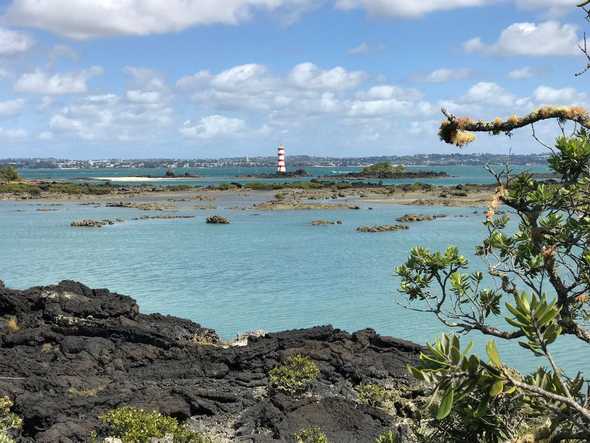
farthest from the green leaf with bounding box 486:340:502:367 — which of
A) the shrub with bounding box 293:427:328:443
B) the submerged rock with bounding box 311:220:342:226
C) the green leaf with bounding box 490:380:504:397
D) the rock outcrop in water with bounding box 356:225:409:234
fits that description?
the submerged rock with bounding box 311:220:342:226

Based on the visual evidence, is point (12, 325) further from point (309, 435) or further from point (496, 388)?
point (496, 388)

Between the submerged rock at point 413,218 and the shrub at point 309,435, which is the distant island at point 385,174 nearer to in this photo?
the submerged rock at point 413,218

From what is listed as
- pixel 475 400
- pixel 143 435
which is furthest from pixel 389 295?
pixel 475 400

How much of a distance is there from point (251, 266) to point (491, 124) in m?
29.4

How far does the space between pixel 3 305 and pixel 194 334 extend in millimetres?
6294

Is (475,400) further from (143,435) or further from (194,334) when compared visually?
(194,334)

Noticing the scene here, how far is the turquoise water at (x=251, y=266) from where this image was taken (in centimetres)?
2411

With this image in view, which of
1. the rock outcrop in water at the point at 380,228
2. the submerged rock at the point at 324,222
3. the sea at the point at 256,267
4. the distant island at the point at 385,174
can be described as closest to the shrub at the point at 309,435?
the sea at the point at 256,267

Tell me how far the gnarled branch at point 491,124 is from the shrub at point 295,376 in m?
10.1

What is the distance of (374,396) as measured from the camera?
1516cm

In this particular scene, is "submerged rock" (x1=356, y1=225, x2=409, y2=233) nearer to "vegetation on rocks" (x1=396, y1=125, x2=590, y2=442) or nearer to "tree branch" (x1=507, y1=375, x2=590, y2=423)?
"vegetation on rocks" (x1=396, y1=125, x2=590, y2=442)

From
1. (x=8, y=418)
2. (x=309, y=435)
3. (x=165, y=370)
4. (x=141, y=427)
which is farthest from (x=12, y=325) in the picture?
(x=309, y=435)

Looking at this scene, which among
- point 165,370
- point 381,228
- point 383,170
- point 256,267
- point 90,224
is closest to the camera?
point 165,370

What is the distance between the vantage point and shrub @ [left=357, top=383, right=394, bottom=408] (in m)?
15.0
